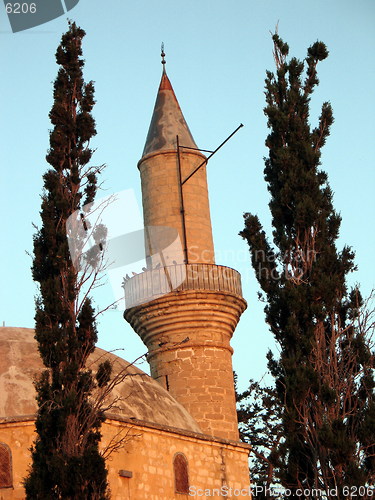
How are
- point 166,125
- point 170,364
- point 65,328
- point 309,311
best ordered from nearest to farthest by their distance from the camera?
point 65,328
point 309,311
point 170,364
point 166,125

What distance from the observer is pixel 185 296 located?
56.7ft

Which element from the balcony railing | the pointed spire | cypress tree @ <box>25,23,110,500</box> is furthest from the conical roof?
cypress tree @ <box>25,23,110,500</box>

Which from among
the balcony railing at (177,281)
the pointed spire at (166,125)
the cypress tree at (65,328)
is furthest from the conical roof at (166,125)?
the cypress tree at (65,328)

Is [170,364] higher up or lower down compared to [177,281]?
lower down

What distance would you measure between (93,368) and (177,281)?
2.88 m

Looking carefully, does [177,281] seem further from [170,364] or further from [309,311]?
[309,311]

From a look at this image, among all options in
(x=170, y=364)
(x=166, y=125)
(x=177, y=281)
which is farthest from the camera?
(x=166, y=125)

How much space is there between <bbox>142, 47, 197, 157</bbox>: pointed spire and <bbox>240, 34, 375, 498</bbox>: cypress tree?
9.97 feet

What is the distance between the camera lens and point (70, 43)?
48.5 feet

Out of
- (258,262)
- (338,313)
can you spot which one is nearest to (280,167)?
(258,262)

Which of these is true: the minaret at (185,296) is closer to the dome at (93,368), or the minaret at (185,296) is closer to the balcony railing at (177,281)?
the balcony railing at (177,281)

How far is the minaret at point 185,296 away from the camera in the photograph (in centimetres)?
1691

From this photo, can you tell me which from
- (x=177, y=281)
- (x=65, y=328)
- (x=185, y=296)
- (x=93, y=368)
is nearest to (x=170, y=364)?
(x=185, y=296)

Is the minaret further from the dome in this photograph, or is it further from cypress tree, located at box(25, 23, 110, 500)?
cypress tree, located at box(25, 23, 110, 500)
